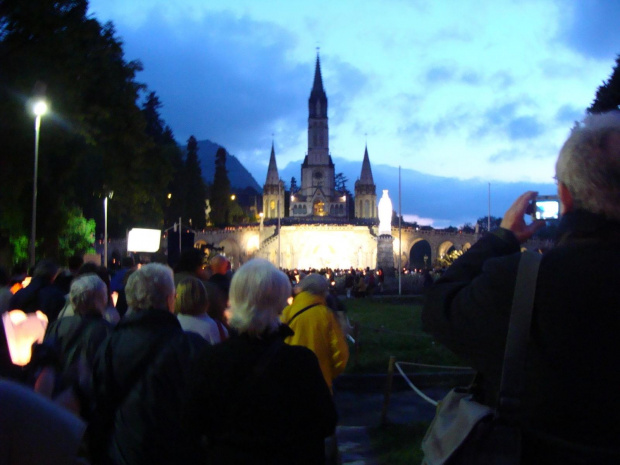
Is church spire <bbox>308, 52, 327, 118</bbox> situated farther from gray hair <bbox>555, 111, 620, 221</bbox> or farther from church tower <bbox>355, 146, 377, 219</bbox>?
gray hair <bbox>555, 111, 620, 221</bbox>

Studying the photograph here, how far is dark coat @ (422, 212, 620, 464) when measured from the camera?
1962 millimetres

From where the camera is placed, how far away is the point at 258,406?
312cm

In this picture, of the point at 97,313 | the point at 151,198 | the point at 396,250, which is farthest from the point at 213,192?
the point at 97,313

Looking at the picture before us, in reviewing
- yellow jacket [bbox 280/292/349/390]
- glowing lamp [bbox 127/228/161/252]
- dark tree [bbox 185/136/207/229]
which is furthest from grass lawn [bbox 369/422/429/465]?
dark tree [bbox 185/136/207/229]

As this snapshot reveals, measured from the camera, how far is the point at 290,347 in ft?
10.8

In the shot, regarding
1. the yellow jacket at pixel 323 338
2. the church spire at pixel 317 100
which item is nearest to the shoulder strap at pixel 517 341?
the yellow jacket at pixel 323 338

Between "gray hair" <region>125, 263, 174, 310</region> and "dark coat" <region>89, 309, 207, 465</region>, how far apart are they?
329 mm

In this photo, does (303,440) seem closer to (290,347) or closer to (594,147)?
(290,347)

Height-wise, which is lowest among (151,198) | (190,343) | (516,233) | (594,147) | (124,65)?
(190,343)

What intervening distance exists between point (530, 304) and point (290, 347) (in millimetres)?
1473

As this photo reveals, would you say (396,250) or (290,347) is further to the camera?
(396,250)

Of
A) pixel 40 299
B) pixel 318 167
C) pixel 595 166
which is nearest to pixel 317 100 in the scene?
pixel 318 167

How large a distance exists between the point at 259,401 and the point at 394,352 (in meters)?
11.6

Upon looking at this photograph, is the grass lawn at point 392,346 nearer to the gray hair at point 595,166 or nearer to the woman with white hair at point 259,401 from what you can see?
the woman with white hair at point 259,401
